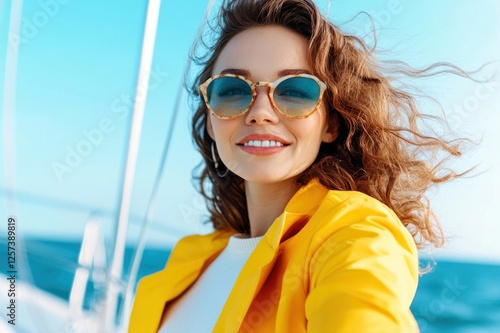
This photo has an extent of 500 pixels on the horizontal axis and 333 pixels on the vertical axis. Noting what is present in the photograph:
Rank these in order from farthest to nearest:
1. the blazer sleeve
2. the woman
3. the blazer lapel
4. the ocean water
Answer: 1. the ocean water
2. the blazer lapel
3. the woman
4. the blazer sleeve

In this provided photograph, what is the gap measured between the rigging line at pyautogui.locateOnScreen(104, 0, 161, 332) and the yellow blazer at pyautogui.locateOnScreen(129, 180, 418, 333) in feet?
4.88

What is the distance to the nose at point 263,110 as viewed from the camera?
5.38ft

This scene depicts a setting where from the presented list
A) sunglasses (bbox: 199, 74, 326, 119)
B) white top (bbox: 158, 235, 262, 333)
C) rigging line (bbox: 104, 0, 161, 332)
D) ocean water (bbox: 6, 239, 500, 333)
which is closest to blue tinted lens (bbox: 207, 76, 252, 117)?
sunglasses (bbox: 199, 74, 326, 119)

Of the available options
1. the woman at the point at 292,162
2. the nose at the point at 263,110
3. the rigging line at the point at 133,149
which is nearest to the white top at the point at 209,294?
the woman at the point at 292,162

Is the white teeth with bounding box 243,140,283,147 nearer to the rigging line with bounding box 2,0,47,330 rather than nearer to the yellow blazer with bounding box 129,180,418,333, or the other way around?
the yellow blazer with bounding box 129,180,418,333

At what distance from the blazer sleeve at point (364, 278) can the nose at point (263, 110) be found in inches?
17.8

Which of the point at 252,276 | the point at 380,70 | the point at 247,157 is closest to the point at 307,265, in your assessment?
the point at 252,276

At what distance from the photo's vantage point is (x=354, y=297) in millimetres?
1054

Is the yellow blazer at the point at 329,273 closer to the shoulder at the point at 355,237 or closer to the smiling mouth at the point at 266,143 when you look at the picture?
the shoulder at the point at 355,237

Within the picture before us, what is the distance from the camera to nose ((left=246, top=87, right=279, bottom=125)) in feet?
5.38

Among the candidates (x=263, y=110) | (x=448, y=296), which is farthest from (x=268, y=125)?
(x=448, y=296)

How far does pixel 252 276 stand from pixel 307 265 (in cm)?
19

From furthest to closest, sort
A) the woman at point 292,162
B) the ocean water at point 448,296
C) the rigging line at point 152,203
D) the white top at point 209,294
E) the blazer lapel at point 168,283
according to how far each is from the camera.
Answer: the ocean water at point 448,296
the rigging line at point 152,203
the blazer lapel at point 168,283
the white top at point 209,294
the woman at point 292,162

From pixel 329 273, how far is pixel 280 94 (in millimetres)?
631
